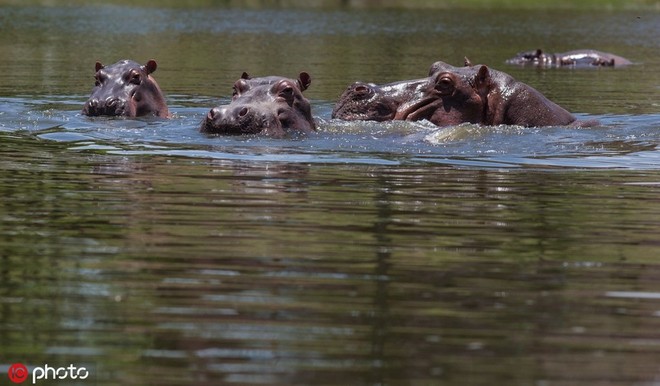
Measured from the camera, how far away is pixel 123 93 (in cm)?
1360

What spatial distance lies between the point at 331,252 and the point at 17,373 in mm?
2508

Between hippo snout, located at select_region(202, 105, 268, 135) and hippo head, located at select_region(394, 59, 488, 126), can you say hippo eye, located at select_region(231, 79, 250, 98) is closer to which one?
hippo snout, located at select_region(202, 105, 268, 135)

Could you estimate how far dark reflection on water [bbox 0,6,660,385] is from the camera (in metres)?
5.12

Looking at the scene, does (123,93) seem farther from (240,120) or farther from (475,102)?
(475,102)

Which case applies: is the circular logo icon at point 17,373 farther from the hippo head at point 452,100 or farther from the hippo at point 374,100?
the hippo head at point 452,100

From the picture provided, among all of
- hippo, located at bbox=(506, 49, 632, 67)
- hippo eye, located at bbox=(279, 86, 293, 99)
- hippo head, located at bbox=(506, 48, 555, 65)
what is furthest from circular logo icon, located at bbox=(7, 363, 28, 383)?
hippo head, located at bbox=(506, 48, 555, 65)

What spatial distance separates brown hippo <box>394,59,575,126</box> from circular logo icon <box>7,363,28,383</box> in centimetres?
833

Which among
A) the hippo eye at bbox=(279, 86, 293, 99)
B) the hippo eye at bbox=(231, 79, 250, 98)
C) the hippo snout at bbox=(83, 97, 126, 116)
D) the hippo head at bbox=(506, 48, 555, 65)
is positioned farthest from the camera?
the hippo head at bbox=(506, 48, 555, 65)

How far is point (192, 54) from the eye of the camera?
1141 inches

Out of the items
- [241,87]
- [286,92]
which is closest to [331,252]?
[286,92]

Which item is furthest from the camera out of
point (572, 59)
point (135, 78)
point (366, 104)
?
point (572, 59)

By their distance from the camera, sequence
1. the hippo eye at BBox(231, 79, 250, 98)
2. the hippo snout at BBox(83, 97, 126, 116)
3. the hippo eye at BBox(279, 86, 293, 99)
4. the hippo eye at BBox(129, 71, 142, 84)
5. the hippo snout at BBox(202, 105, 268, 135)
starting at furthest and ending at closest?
the hippo eye at BBox(129, 71, 142, 84), the hippo snout at BBox(83, 97, 126, 116), the hippo eye at BBox(231, 79, 250, 98), the hippo eye at BBox(279, 86, 293, 99), the hippo snout at BBox(202, 105, 268, 135)

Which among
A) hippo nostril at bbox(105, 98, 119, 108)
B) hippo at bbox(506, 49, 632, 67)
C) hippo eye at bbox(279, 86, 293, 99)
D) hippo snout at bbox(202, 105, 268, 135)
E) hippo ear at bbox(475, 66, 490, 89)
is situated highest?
hippo at bbox(506, 49, 632, 67)

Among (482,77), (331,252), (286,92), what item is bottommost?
(331,252)
